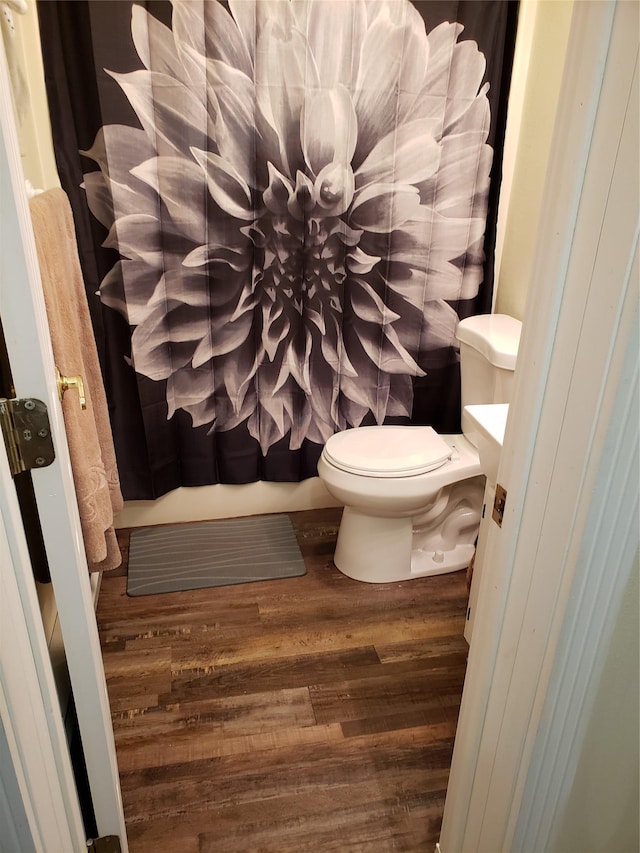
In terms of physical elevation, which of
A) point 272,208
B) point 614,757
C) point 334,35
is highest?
point 334,35

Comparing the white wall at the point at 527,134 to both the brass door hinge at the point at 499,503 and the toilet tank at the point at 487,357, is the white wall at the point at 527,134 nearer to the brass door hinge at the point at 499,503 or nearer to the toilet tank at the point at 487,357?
the toilet tank at the point at 487,357

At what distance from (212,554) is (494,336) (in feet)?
4.19

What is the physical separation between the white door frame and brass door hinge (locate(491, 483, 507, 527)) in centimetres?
1

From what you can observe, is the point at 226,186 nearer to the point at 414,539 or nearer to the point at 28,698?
the point at 414,539

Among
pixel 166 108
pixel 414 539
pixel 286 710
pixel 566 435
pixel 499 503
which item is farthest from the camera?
pixel 414 539

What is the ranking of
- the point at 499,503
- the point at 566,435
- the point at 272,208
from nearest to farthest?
the point at 566,435, the point at 499,503, the point at 272,208

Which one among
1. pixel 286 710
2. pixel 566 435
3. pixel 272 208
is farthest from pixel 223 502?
pixel 566 435

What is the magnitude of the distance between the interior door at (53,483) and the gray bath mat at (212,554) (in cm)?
104

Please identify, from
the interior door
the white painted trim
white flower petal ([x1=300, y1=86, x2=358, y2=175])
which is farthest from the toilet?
the white painted trim

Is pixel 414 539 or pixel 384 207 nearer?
Result: pixel 384 207

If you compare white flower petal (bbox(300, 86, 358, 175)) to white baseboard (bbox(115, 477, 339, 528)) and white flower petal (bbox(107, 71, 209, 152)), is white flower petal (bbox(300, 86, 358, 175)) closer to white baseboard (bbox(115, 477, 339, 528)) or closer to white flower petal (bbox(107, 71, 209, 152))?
white flower petal (bbox(107, 71, 209, 152))

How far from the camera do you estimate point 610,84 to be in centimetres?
63

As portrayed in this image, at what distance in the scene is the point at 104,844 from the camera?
1.12 meters

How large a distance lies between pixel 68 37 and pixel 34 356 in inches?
57.8
